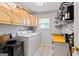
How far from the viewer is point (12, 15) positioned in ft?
6.35

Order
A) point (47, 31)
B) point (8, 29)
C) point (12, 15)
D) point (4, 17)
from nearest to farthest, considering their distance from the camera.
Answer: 1. point (4, 17)
2. point (47, 31)
3. point (12, 15)
4. point (8, 29)

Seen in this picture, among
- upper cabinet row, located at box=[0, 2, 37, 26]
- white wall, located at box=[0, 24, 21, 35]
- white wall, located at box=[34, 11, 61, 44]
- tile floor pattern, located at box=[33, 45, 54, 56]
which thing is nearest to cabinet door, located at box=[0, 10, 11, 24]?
upper cabinet row, located at box=[0, 2, 37, 26]

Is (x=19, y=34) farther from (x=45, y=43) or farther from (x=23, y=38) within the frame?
(x=45, y=43)

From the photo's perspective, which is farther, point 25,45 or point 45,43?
point 25,45

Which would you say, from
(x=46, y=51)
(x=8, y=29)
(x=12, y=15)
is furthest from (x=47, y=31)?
(x=8, y=29)

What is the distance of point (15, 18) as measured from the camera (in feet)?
6.78

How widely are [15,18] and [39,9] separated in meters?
0.61

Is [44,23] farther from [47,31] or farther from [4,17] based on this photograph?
[4,17]

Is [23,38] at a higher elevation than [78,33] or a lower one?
lower

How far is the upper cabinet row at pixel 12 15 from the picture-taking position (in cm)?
159

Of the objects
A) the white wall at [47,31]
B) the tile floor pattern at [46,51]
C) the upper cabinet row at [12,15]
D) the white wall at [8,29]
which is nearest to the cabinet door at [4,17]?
the upper cabinet row at [12,15]

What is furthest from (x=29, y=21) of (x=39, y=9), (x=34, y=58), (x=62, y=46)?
(x=34, y=58)

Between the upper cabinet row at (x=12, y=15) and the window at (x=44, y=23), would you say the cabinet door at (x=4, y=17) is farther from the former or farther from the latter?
the window at (x=44, y=23)

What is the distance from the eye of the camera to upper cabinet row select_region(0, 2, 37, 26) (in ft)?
5.21
